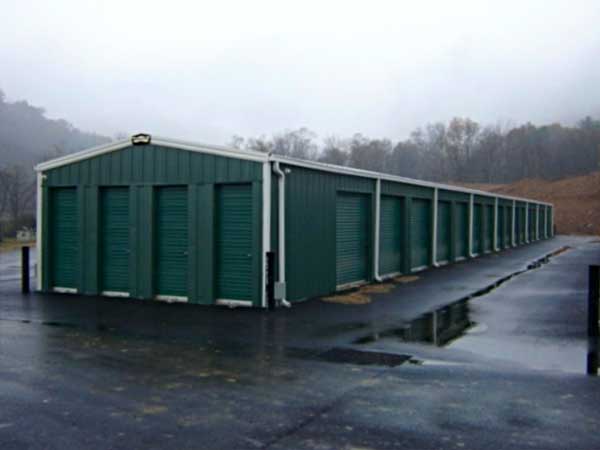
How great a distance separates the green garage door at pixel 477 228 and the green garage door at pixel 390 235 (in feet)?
31.2

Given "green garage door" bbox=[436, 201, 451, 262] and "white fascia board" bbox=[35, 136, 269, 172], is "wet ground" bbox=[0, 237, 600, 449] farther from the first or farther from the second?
"green garage door" bbox=[436, 201, 451, 262]

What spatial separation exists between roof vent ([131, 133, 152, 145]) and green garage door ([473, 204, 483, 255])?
1805 centimetres

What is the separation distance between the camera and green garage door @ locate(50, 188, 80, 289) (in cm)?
1427

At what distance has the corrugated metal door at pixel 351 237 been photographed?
14930 millimetres

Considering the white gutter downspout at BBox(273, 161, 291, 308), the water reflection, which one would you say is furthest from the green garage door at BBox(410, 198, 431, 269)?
the white gutter downspout at BBox(273, 161, 291, 308)

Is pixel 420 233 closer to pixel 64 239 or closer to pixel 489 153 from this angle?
pixel 64 239

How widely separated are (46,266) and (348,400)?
10677 mm

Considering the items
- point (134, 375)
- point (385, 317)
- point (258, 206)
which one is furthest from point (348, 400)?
point (258, 206)

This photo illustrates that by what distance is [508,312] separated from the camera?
1165 cm

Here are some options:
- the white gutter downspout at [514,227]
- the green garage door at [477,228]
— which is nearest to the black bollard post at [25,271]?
the green garage door at [477,228]

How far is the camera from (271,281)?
11.7 m

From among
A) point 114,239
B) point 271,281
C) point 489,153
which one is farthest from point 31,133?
point 271,281

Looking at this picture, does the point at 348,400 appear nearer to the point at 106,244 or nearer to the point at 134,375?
the point at 134,375

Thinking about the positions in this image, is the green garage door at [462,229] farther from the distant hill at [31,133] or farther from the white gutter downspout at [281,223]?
the distant hill at [31,133]
